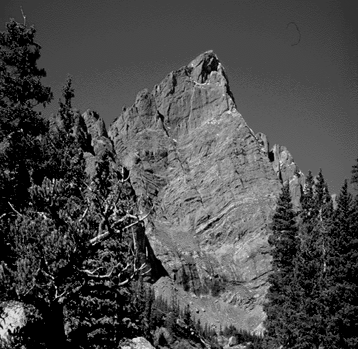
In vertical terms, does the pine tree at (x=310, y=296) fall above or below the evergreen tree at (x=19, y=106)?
below

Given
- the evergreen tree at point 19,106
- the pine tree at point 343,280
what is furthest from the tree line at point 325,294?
the evergreen tree at point 19,106

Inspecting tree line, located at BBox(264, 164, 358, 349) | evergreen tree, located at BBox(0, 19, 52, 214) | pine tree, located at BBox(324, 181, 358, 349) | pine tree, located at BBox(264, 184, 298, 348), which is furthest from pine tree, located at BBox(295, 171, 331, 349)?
evergreen tree, located at BBox(0, 19, 52, 214)

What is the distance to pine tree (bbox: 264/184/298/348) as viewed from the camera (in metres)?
29.7

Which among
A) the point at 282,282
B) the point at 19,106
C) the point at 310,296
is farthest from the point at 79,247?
the point at 282,282

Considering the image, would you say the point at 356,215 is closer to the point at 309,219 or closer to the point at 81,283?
the point at 309,219

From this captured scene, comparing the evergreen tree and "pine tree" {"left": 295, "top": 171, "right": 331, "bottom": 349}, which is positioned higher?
the evergreen tree

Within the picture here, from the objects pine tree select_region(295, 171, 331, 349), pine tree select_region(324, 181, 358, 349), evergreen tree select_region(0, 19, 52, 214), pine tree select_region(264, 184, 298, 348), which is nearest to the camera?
evergreen tree select_region(0, 19, 52, 214)

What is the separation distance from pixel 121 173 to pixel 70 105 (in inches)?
436

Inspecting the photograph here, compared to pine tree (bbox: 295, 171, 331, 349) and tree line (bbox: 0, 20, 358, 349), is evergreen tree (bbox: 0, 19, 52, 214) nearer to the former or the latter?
tree line (bbox: 0, 20, 358, 349)

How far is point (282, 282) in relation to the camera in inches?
1315

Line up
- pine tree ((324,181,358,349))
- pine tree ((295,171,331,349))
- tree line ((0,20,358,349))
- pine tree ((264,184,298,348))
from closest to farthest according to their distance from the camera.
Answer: tree line ((0,20,358,349)) → pine tree ((324,181,358,349)) → pine tree ((295,171,331,349)) → pine tree ((264,184,298,348))

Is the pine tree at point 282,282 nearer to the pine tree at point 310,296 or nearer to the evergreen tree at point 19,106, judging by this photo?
the pine tree at point 310,296

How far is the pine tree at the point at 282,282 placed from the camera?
29.7 m

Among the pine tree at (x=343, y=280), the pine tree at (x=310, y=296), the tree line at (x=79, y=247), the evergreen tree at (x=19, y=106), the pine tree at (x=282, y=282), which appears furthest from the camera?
the pine tree at (x=282, y=282)
